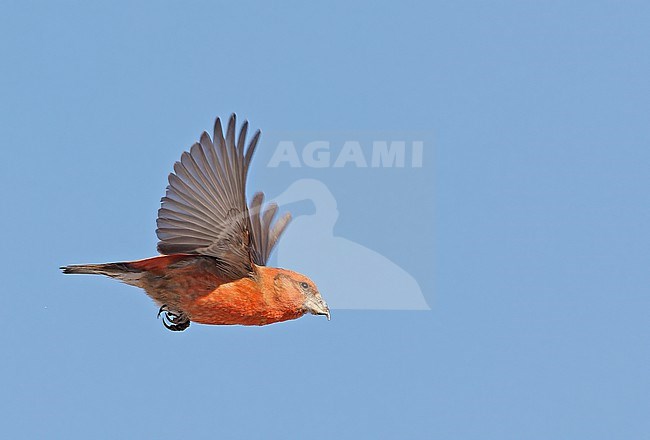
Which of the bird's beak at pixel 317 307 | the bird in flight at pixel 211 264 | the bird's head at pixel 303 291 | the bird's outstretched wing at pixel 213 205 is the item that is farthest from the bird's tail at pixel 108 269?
the bird's beak at pixel 317 307

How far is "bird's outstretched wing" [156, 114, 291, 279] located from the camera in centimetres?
1117

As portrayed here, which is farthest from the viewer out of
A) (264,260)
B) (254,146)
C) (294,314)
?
(264,260)

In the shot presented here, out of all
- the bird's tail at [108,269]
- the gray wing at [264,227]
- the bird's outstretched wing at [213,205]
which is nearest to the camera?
the bird's outstretched wing at [213,205]

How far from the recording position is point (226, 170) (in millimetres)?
11242

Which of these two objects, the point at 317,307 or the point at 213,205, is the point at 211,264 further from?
the point at 317,307

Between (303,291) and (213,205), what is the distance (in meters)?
1.29

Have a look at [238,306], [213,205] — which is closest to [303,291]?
[238,306]

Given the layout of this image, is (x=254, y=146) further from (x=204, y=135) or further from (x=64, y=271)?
(x=64, y=271)

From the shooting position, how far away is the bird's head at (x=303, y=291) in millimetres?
11875

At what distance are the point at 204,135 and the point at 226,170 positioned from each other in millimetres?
392

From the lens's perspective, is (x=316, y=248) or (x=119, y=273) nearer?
(x=119, y=273)

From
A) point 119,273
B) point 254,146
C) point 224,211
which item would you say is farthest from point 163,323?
point 254,146

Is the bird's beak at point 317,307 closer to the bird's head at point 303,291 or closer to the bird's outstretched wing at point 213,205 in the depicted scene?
the bird's head at point 303,291

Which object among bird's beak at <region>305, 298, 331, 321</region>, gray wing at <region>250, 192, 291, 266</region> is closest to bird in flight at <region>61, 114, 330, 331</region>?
bird's beak at <region>305, 298, 331, 321</region>
